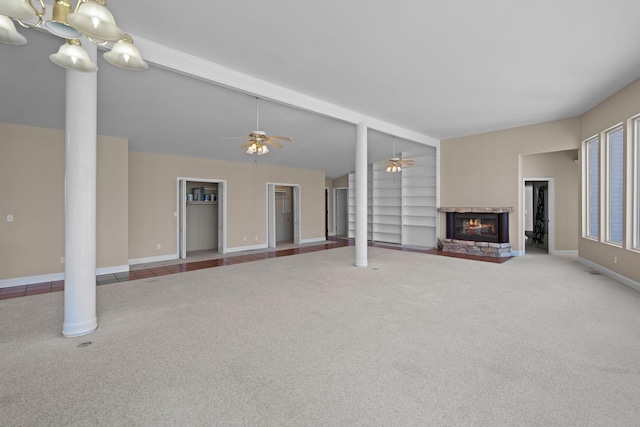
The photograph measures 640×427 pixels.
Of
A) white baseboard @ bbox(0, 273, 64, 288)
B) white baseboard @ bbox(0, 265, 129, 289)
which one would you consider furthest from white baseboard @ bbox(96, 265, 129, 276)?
white baseboard @ bbox(0, 273, 64, 288)

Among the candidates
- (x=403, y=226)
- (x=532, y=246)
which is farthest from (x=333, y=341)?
(x=532, y=246)

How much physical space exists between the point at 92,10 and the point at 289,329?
2.94m

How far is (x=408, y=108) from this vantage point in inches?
241

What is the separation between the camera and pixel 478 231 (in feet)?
27.7

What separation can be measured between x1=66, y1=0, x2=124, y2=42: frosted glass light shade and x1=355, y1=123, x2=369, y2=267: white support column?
17.2ft

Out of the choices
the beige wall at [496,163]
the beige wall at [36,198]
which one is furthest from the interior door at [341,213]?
the beige wall at [36,198]

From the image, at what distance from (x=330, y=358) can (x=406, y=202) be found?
27.0 ft

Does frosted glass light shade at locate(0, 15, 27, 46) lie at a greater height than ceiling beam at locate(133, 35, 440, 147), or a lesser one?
lesser

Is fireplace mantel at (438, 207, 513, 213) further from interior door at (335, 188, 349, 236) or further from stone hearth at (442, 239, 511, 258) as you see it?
interior door at (335, 188, 349, 236)

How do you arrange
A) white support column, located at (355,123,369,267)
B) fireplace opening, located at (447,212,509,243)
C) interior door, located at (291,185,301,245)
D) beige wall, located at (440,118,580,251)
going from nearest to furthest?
1. white support column, located at (355,123,369,267)
2. beige wall, located at (440,118,580,251)
3. fireplace opening, located at (447,212,509,243)
4. interior door, located at (291,185,301,245)

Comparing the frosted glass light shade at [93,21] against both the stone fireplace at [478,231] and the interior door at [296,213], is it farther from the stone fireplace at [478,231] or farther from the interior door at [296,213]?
the interior door at [296,213]

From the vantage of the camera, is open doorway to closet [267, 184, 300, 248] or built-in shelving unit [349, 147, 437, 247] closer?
built-in shelving unit [349, 147, 437, 247]

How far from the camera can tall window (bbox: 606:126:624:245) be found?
5.27m

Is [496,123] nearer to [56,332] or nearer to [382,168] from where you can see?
[382,168]
